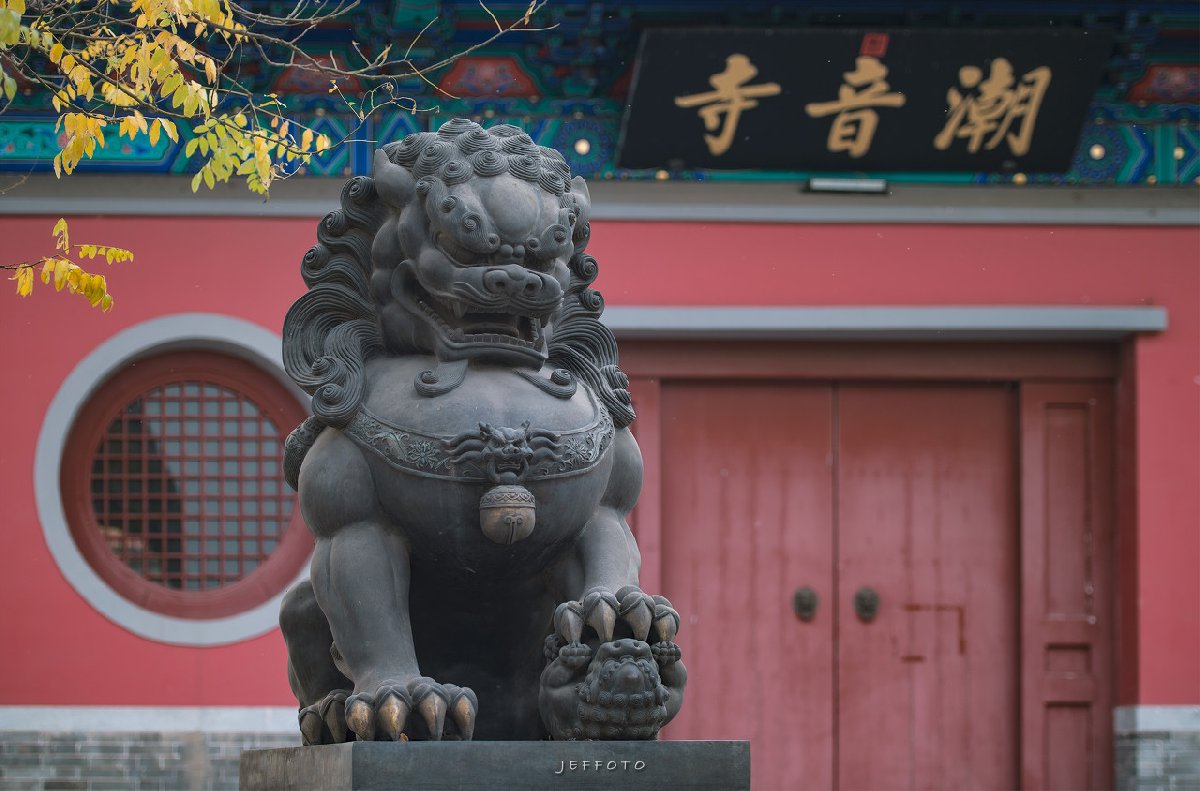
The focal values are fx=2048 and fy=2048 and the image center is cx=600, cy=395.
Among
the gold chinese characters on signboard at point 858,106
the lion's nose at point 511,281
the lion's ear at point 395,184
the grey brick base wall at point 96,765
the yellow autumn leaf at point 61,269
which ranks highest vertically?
the gold chinese characters on signboard at point 858,106

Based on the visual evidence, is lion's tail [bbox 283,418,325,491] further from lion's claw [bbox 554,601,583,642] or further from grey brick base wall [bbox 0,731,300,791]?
grey brick base wall [bbox 0,731,300,791]

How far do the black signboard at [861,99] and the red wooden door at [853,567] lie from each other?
114 centimetres

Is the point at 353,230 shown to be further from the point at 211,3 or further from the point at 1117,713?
the point at 1117,713

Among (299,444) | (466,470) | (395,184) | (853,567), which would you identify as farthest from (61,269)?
(853,567)

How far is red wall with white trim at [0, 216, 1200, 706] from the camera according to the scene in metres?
9.45

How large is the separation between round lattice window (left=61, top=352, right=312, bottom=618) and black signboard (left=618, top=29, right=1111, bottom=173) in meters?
2.17

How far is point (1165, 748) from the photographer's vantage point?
9.55 meters

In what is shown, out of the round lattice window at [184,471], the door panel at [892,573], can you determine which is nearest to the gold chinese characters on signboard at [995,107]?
the door panel at [892,573]

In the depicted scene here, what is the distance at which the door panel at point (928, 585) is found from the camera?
9930 mm

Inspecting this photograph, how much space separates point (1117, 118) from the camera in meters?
9.88

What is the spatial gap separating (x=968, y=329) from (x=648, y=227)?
5.20 feet

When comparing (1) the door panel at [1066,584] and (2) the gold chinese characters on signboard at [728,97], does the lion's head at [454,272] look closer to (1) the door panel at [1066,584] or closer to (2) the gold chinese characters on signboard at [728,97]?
(2) the gold chinese characters on signboard at [728,97]

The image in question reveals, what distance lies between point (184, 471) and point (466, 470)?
5.70 m

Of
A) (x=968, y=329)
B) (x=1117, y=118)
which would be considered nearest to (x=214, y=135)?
(x=968, y=329)
